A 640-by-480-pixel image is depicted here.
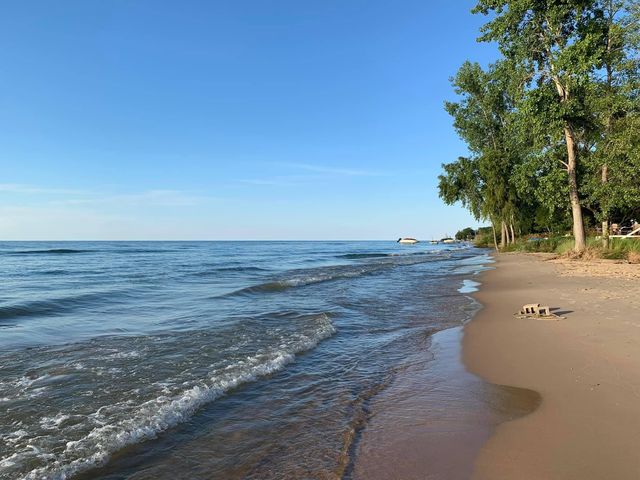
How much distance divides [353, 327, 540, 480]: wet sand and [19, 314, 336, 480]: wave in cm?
219

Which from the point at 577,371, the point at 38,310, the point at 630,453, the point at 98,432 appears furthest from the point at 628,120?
the point at 38,310

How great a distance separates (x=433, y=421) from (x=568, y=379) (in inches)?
85.9

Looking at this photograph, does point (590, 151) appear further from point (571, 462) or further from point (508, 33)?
point (571, 462)

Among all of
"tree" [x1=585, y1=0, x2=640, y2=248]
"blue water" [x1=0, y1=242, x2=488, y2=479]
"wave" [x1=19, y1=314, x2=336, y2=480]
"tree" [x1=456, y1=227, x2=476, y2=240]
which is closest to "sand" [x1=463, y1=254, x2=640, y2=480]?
"blue water" [x1=0, y1=242, x2=488, y2=479]

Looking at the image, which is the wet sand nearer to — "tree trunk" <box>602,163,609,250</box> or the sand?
the sand

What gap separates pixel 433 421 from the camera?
430 cm

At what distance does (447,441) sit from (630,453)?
1448 mm

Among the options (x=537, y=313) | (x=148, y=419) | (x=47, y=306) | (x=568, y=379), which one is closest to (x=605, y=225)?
(x=537, y=313)

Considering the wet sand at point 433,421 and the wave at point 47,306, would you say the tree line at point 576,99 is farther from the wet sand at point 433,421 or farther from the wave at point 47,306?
the wave at point 47,306

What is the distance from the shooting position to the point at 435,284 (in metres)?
18.1

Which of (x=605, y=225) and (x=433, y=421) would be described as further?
(x=605, y=225)

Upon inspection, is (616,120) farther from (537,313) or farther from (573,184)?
(537,313)

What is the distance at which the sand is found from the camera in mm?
3285

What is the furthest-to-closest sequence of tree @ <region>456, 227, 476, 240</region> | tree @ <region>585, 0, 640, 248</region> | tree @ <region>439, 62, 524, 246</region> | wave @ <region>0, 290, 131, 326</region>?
tree @ <region>456, 227, 476, 240</region> < tree @ <region>439, 62, 524, 246</region> < tree @ <region>585, 0, 640, 248</region> < wave @ <region>0, 290, 131, 326</region>
